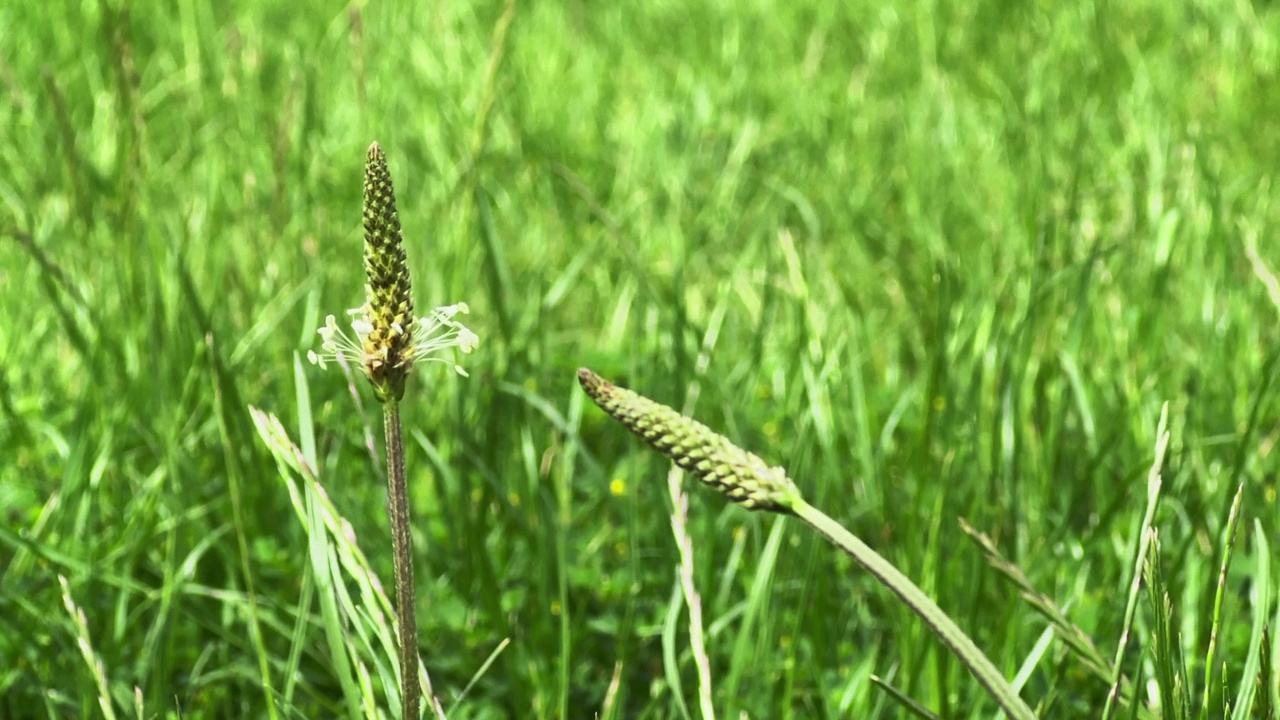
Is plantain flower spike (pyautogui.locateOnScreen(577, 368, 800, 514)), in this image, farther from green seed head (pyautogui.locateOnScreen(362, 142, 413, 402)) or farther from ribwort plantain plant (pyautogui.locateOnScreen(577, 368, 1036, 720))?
green seed head (pyautogui.locateOnScreen(362, 142, 413, 402))

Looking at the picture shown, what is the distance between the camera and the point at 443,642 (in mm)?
2104

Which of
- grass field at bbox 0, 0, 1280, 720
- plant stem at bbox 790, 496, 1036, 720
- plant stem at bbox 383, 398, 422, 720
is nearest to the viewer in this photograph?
plant stem at bbox 790, 496, 1036, 720

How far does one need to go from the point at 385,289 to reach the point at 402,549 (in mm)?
213

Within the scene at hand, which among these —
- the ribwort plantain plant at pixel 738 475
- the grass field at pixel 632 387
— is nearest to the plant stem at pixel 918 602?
the ribwort plantain plant at pixel 738 475

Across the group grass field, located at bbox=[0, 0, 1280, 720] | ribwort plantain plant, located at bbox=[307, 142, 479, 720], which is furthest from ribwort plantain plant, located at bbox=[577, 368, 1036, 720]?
grass field, located at bbox=[0, 0, 1280, 720]

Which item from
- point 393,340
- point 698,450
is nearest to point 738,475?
point 698,450

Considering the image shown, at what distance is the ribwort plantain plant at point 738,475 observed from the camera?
80 cm

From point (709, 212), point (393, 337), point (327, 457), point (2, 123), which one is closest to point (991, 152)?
point (709, 212)

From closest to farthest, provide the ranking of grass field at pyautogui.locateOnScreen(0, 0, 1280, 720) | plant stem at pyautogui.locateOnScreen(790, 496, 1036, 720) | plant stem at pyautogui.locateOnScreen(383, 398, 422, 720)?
plant stem at pyautogui.locateOnScreen(790, 496, 1036, 720) → plant stem at pyautogui.locateOnScreen(383, 398, 422, 720) → grass field at pyautogui.locateOnScreen(0, 0, 1280, 720)

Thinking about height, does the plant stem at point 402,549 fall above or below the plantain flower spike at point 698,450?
below

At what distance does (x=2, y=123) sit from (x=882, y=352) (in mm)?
2799

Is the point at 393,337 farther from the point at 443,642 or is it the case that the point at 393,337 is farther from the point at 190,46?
the point at 190,46

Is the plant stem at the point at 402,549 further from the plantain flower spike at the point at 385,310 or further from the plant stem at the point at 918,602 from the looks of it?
the plant stem at the point at 918,602

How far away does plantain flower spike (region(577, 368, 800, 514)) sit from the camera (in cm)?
Result: 82
